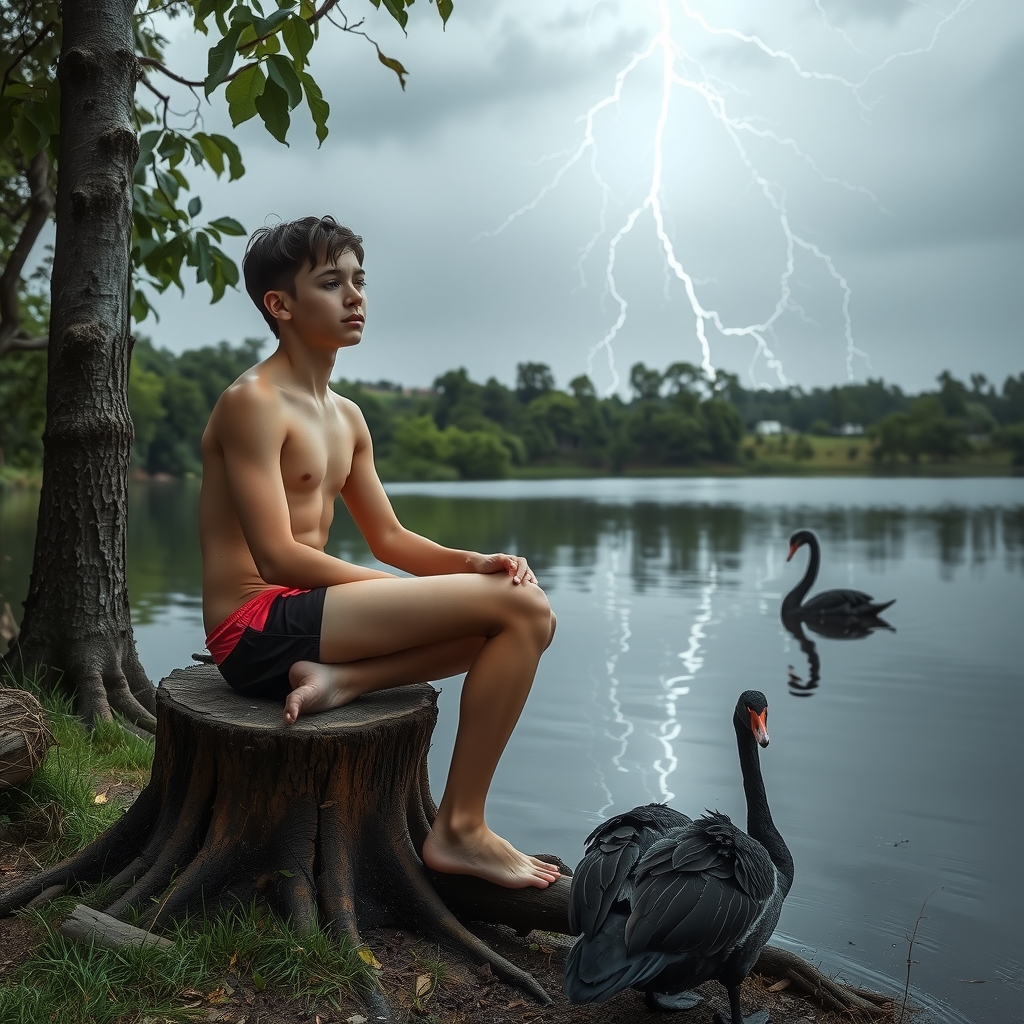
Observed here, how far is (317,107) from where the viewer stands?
157 inches

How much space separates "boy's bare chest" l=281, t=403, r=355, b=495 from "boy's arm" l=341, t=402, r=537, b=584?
3.4 inches

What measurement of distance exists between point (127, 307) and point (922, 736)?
4.95m

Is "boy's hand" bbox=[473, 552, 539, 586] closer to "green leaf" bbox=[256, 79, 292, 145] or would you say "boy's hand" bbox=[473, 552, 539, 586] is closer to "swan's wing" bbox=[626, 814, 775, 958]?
"swan's wing" bbox=[626, 814, 775, 958]

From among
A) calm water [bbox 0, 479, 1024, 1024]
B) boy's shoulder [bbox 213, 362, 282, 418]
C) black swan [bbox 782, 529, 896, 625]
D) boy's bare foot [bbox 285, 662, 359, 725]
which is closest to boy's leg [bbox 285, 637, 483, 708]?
boy's bare foot [bbox 285, 662, 359, 725]

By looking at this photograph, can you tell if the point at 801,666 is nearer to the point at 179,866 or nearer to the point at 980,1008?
the point at 980,1008

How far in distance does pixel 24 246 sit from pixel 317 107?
14.1ft

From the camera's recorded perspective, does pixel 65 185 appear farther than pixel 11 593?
No

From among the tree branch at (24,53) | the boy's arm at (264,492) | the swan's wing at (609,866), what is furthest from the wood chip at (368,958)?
the tree branch at (24,53)

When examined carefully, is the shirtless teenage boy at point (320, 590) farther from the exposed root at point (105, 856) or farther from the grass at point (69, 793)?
the grass at point (69, 793)

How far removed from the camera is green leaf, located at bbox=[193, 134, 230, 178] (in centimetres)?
509

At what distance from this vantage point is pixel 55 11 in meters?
6.37

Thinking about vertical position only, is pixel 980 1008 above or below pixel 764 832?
below

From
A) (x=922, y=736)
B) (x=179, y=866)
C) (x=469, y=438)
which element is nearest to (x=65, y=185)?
(x=179, y=866)

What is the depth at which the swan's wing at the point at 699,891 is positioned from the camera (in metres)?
2.31
